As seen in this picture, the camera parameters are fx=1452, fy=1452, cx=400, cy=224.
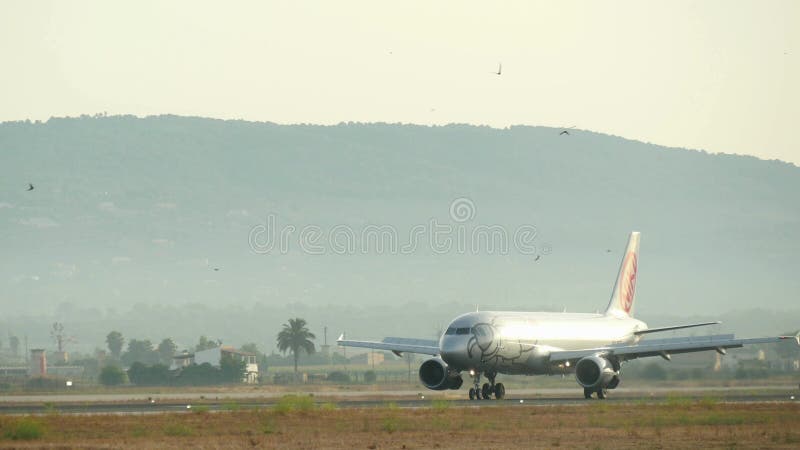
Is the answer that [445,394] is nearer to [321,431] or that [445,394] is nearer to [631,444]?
[321,431]

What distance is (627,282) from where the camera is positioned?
9519 cm

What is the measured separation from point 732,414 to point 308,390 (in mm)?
49467

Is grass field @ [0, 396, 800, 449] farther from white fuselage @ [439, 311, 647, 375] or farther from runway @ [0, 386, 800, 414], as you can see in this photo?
white fuselage @ [439, 311, 647, 375]

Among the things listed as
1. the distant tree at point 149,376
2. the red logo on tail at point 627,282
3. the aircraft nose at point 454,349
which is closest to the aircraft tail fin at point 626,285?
the red logo on tail at point 627,282

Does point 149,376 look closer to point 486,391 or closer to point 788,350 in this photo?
point 788,350

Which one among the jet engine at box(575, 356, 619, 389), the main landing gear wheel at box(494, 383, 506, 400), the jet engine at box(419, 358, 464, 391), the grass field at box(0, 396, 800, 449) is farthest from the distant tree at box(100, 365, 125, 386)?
the grass field at box(0, 396, 800, 449)

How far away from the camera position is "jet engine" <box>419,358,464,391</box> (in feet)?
255

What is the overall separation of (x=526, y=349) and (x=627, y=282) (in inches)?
819

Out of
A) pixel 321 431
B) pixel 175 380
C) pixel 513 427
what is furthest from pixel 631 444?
pixel 175 380

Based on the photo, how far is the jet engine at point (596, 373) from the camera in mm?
75188

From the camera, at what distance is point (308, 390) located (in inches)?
4013

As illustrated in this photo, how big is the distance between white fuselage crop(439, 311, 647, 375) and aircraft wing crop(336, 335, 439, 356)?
503 cm

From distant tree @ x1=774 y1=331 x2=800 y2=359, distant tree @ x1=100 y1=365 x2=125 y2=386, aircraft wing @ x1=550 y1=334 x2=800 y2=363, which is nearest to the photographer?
aircraft wing @ x1=550 y1=334 x2=800 y2=363

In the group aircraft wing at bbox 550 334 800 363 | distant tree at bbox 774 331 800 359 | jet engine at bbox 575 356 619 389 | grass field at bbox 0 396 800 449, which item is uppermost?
distant tree at bbox 774 331 800 359
